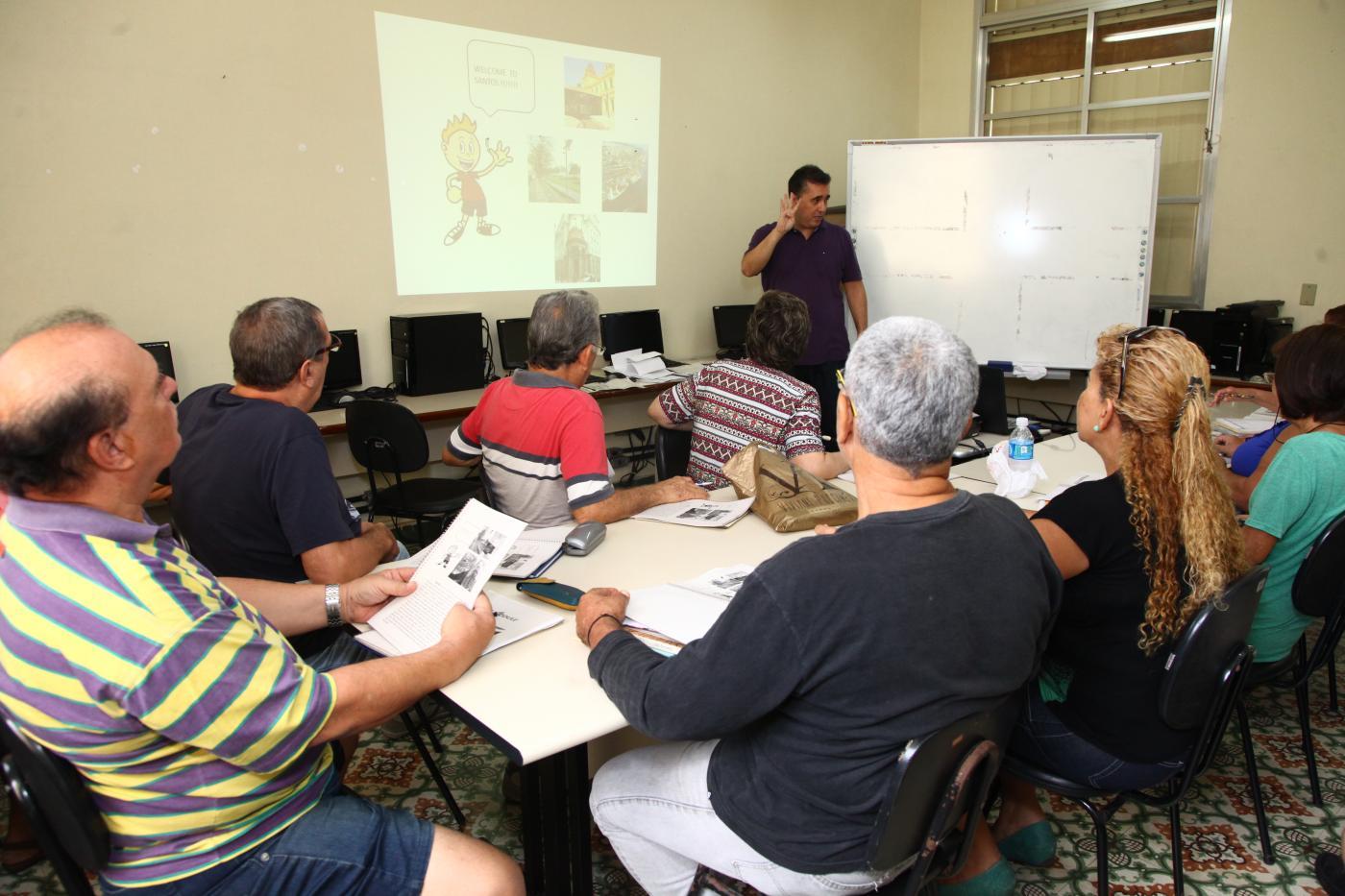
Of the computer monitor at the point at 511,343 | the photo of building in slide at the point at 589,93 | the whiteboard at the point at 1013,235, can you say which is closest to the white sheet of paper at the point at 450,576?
the computer monitor at the point at 511,343

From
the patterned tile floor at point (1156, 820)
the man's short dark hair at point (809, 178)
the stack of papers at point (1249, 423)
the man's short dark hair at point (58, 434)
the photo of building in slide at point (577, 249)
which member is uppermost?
the man's short dark hair at point (809, 178)

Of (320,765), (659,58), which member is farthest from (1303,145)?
(320,765)

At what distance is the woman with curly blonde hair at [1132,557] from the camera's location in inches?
57.5

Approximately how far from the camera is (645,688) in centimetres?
122

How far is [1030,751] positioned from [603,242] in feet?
12.1

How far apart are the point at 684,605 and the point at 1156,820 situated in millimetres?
1495

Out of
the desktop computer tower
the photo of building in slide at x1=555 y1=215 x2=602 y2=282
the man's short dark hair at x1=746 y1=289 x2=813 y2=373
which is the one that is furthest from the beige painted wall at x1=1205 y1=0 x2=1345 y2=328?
the desktop computer tower

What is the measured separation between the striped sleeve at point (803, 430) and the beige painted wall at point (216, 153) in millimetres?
2377

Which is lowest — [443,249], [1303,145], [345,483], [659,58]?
[345,483]

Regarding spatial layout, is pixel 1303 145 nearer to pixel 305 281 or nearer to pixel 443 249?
pixel 443 249

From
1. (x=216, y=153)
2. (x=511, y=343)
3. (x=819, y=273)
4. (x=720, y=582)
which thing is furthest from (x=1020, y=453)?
(x=216, y=153)

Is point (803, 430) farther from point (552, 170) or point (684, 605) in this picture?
point (552, 170)

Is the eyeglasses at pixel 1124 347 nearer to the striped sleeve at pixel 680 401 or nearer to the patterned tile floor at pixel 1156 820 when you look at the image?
the patterned tile floor at pixel 1156 820

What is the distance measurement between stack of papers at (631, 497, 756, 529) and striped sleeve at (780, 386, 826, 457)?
0.30m
